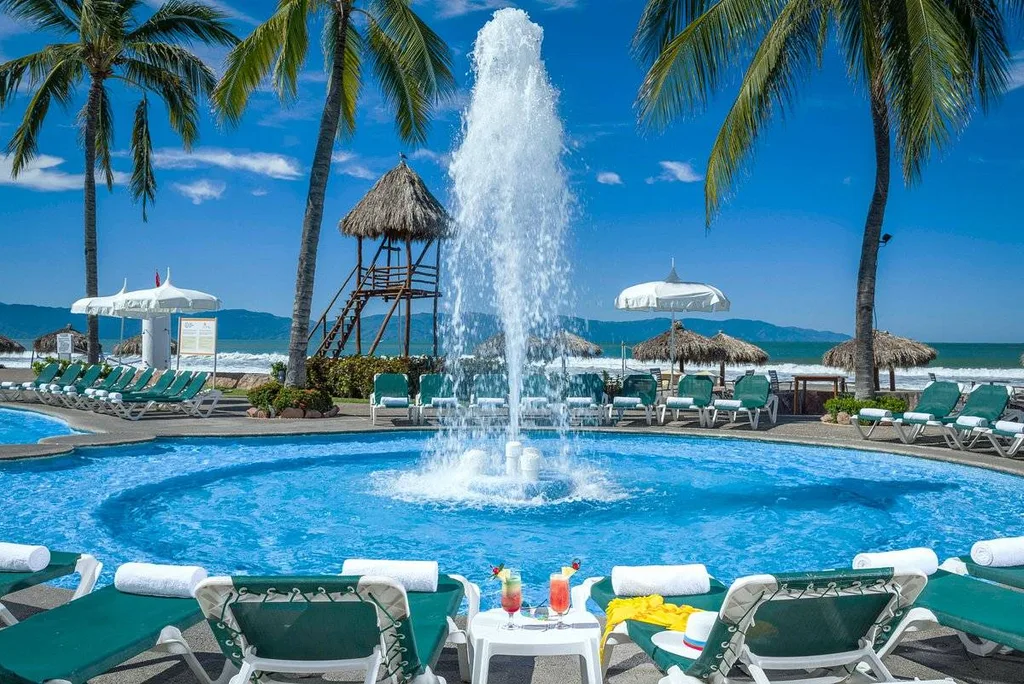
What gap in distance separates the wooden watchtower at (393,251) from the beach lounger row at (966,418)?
12.4m

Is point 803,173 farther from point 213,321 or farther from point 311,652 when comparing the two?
point 311,652

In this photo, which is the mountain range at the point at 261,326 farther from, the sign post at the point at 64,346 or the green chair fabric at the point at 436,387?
the green chair fabric at the point at 436,387

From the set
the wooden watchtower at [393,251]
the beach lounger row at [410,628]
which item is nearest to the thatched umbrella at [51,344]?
the wooden watchtower at [393,251]

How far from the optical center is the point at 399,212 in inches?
853

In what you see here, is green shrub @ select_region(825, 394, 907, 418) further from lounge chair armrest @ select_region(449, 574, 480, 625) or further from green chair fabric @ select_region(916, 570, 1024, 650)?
lounge chair armrest @ select_region(449, 574, 480, 625)

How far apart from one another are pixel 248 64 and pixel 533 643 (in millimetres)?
13564

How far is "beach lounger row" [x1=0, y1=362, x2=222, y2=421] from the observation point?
593 inches

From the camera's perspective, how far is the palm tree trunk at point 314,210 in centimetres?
1473

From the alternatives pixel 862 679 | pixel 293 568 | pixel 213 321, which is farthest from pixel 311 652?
pixel 213 321

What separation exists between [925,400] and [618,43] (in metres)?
25.7

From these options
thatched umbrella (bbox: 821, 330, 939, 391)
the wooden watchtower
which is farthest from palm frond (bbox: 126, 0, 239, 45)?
thatched umbrella (bbox: 821, 330, 939, 391)

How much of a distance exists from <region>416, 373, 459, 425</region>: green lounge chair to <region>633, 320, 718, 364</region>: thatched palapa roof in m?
12.5

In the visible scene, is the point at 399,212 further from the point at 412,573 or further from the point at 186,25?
the point at 412,573

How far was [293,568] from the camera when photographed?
20.0 feet
